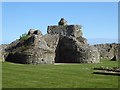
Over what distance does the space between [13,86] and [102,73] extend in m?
7.31

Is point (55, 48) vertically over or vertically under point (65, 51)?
over

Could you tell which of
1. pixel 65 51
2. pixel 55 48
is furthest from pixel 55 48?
pixel 65 51

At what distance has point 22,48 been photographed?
2864cm

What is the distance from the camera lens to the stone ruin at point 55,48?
2769cm

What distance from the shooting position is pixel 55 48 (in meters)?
34.0

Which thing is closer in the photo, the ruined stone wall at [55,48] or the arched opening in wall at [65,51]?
the ruined stone wall at [55,48]

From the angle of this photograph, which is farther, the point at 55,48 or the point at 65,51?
the point at 65,51

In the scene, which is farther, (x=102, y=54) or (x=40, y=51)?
(x=102, y=54)

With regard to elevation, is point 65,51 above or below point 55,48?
below

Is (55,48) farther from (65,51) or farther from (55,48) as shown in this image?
(65,51)

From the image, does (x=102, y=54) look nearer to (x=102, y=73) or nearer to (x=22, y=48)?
(x=22, y=48)

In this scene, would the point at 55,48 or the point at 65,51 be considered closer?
the point at 55,48

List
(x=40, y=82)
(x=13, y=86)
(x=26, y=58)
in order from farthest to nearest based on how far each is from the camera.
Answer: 1. (x=26, y=58)
2. (x=40, y=82)
3. (x=13, y=86)

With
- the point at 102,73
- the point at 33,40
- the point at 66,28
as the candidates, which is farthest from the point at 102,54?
the point at 102,73
